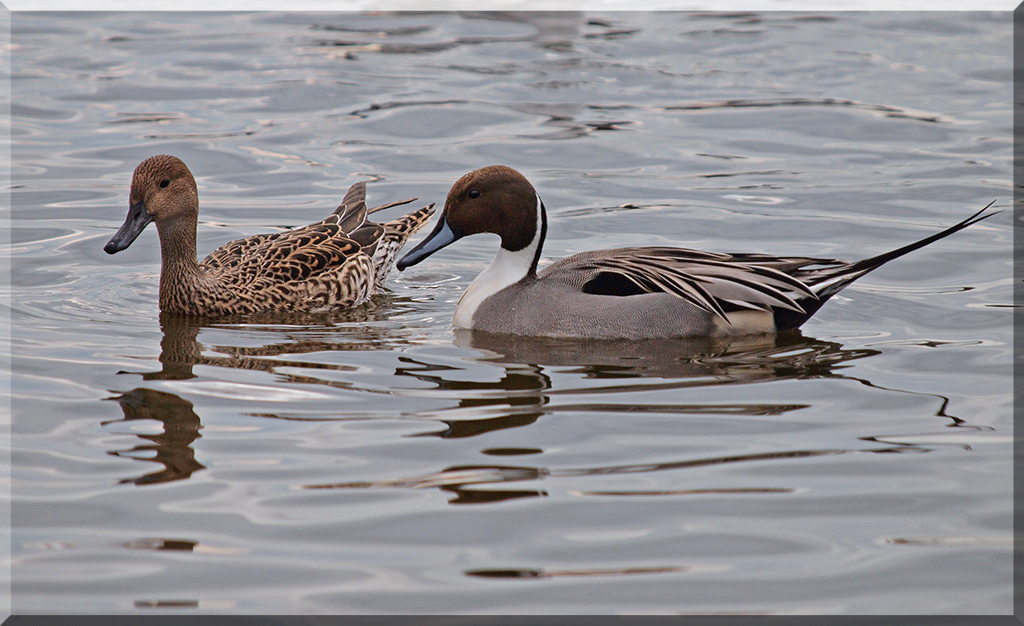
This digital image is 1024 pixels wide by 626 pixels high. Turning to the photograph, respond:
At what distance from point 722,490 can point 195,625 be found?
2.17 meters

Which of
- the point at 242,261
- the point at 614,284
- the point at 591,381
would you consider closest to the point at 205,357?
the point at 242,261

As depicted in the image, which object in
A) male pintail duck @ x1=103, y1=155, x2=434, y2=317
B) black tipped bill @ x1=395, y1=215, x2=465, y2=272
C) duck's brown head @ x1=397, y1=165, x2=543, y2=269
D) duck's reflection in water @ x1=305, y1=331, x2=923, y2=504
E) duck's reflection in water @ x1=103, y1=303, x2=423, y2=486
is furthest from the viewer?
male pintail duck @ x1=103, y1=155, x2=434, y2=317

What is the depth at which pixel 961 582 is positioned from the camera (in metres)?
4.46

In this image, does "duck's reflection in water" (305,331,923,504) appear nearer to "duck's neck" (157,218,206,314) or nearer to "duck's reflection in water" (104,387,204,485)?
"duck's reflection in water" (104,387,204,485)

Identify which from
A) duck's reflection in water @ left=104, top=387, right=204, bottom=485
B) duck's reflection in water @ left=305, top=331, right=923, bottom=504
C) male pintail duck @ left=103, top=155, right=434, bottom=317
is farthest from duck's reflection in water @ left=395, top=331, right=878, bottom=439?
male pintail duck @ left=103, top=155, right=434, bottom=317

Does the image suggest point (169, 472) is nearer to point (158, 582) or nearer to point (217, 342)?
point (158, 582)

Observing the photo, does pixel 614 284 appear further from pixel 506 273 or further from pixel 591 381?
pixel 591 381

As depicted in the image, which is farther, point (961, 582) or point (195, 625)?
point (961, 582)

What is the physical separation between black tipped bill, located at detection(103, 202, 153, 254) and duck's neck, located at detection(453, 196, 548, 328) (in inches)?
82.0

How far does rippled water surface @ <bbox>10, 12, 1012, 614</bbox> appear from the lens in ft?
14.8

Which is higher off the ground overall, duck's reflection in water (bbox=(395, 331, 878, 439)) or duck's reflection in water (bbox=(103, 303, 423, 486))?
duck's reflection in water (bbox=(103, 303, 423, 486))

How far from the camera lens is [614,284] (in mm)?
7430

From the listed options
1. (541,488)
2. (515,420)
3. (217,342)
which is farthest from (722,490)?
(217,342)

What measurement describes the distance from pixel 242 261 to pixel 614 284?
8.71ft
